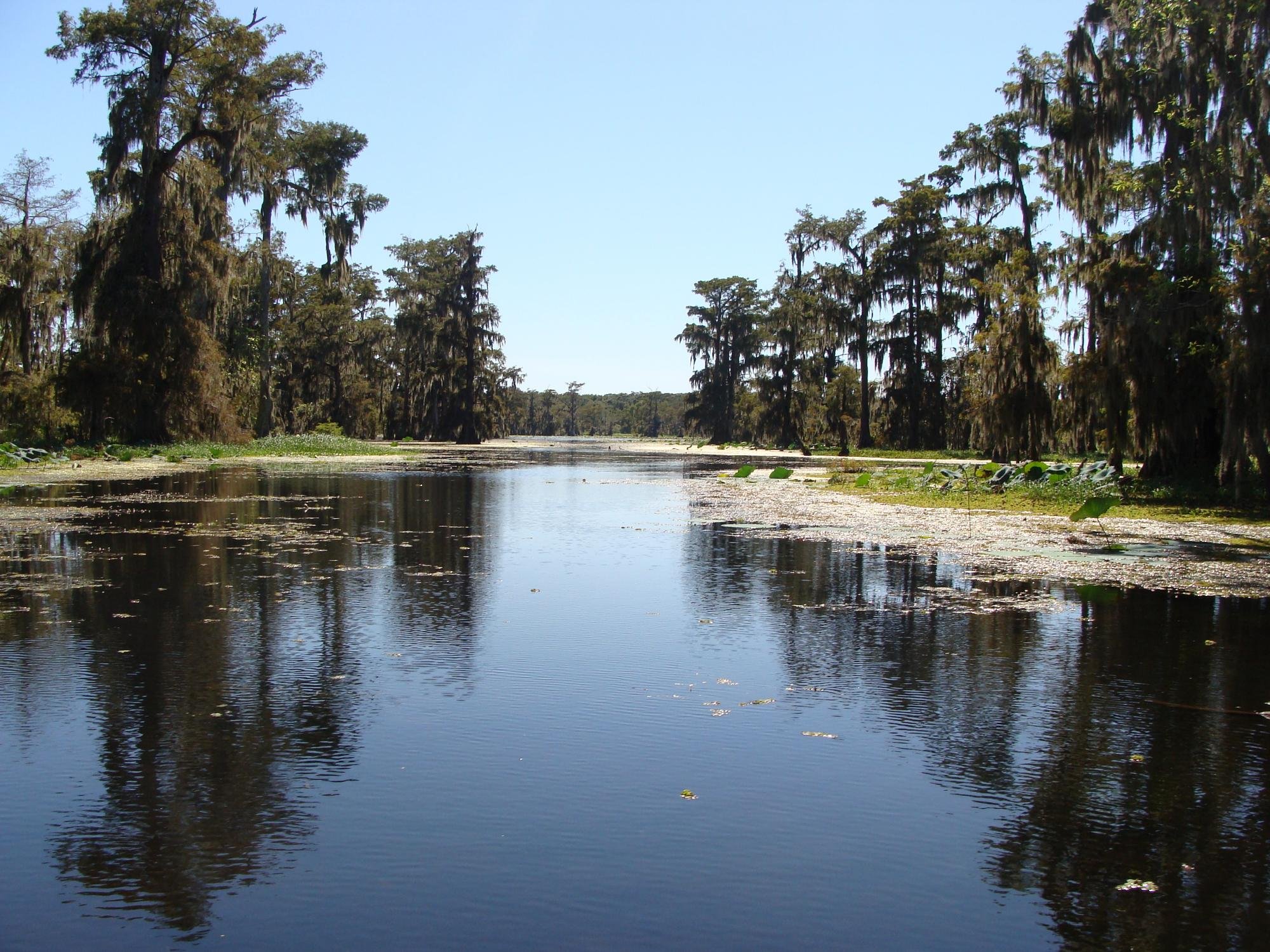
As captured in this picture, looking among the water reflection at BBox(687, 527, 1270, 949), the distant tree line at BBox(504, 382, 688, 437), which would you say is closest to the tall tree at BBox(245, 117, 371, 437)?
the water reflection at BBox(687, 527, 1270, 949)

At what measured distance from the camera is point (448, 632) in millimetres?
9266

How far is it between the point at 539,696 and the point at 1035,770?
3.19 m

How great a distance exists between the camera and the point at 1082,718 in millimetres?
6844

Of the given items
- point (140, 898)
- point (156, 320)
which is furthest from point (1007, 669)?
point (156, 320)

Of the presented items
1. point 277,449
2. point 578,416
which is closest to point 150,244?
point 277,449

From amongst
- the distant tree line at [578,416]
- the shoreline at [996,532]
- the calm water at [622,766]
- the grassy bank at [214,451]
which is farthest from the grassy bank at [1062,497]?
the distant tree line at [578,416]

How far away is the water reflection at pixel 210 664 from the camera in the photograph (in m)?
4.63

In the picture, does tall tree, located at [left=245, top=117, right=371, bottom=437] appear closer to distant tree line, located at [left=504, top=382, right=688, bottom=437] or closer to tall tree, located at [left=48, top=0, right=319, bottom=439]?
tall tree, located at [left=48, top=0, right=319, bottom=439]

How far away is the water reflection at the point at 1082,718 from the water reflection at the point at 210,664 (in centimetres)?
328

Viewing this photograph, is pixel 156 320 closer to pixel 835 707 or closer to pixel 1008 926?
pixel 835 707

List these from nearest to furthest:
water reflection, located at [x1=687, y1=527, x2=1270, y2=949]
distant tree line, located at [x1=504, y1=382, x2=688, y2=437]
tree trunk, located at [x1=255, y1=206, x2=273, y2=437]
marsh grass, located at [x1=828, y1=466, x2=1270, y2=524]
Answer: water reflection, located at [x1=687, y1=527, x2=1270, y2=949]
marsh grass, located at [x1=828, y1=466, x2=1270, y2=524]
tree trunk, located at [x1=255, y1=206, x2=273, y2=437]
distant tree line, located at [x1=504, y1=382, x2=688, y2=437]

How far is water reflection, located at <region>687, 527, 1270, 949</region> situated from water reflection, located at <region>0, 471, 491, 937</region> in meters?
3.28

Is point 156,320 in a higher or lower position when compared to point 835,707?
higher

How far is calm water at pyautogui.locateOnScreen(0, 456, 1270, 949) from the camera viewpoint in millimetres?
4129
